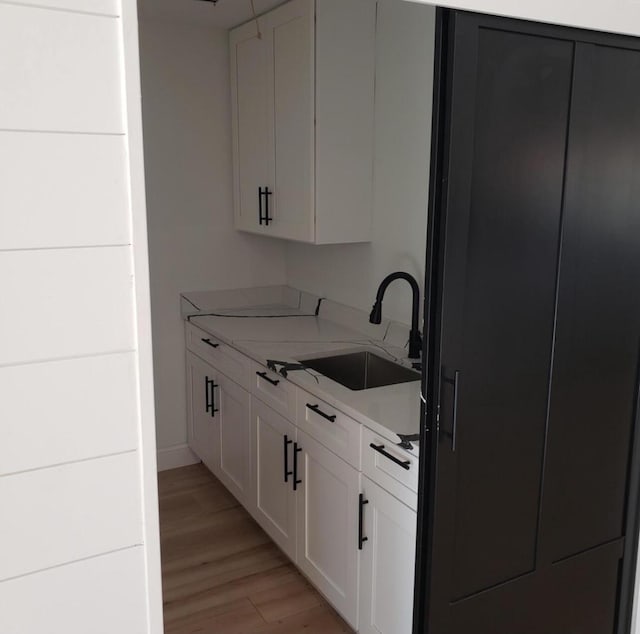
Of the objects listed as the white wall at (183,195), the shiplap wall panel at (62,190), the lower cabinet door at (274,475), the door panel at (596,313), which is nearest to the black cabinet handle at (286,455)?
the lower cabinet door at (274,475)

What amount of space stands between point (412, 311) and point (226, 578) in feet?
4.24

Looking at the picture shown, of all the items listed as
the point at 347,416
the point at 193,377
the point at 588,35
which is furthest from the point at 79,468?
the point at 193,377

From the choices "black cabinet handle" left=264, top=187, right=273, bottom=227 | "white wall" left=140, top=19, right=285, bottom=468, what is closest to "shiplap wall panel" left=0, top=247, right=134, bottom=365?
"black cabinet handle" left=264, top=187, right=273, bottom=227

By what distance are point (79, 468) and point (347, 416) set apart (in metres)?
1.10

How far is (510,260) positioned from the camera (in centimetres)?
167

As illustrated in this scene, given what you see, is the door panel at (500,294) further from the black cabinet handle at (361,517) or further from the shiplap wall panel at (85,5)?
the shiplap wall panel at (85,5)

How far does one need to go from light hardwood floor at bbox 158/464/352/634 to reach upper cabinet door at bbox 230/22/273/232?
141 centimetres

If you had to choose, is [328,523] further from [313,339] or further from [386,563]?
[313,339]

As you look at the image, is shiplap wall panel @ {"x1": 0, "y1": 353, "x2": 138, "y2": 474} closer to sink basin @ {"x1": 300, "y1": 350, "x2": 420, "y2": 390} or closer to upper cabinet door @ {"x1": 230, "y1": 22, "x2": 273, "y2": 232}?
sink basin @ {"x1": 300, "y1": 350, "x2": 420, "y2": 390}

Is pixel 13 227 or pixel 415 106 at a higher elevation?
pixel 415 106

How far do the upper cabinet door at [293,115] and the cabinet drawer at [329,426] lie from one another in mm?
806

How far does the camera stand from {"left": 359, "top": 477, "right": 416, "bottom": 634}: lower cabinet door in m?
1.92

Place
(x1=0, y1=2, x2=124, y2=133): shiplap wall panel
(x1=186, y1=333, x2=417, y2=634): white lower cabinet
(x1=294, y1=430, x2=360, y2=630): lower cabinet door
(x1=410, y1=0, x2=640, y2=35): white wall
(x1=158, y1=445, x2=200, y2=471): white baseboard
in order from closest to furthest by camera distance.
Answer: (x1=0, y1=2, x2=124, y2=133): shiplap wall panel, (x1=410, y1=0, x2=640, y2=35): white wall, (x1=186, y1=333, x2=417, y2=634): white lower cabinet, (x1=294, y1=430, x2=360, y2=630): lower cabinet door, (x1=158, y1=445, x2=200, y2=471): white baseboard

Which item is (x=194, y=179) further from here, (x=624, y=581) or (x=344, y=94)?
(x=624, y=581)
